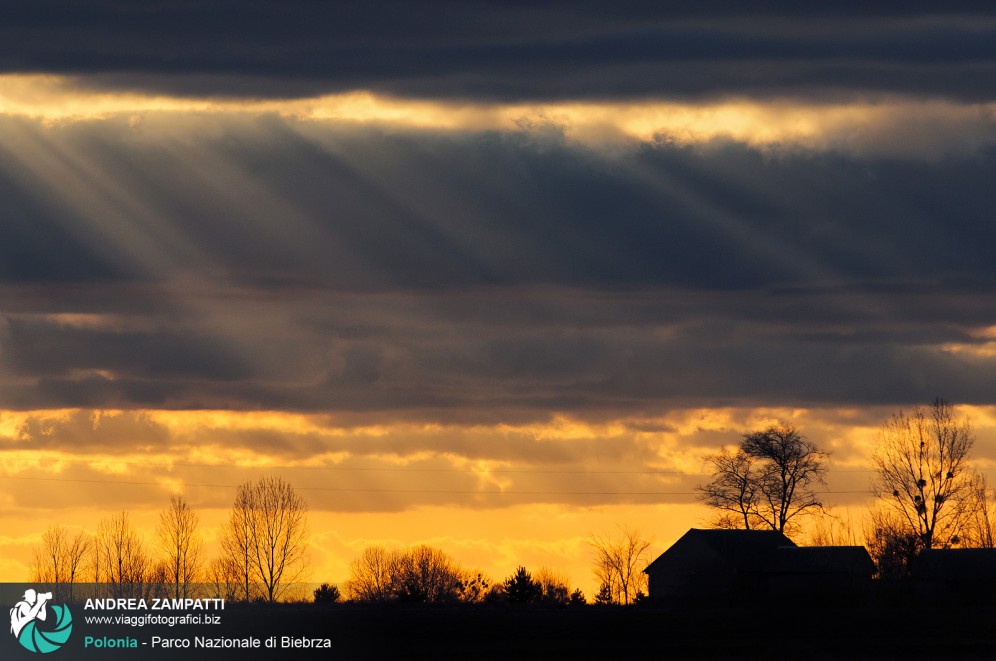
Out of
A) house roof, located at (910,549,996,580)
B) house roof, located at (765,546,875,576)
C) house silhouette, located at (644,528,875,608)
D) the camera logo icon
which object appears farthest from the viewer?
house roof, located at (765,546,875,576)

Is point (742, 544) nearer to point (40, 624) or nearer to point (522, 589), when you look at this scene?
point (522, 589)

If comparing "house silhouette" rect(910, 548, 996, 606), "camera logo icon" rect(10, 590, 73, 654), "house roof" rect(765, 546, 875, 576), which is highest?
"house roof" rect(765, 546, 875, 576)

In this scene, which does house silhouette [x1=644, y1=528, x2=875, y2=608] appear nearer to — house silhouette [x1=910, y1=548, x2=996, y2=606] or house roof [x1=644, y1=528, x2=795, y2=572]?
house roof [x1=644, y1=528, x2=795, y2=572]

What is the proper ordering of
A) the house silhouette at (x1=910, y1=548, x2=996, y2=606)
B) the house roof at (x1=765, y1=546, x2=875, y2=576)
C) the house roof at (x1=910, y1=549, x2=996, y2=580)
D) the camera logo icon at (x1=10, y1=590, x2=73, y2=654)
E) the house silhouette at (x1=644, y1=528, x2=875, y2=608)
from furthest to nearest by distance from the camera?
the house roof at (x1=765, y1=546, x2=875, y2=576) → the house silhouette at (x1=644, y1=528, x2=875, y2=608) → the house roof at (x1=910, y1=549, x2=996, y2=580) → the house silhouette at (x1=910, y1=548, x2=996, y2=606) → the camera logo icon at (x1=10, y1=590, x2=73, y2=654)

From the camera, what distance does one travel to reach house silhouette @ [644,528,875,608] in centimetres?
18375

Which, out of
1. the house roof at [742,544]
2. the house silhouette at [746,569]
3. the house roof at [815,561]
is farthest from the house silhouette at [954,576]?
the house roof at [742,544]

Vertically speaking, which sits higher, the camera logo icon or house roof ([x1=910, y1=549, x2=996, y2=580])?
house roof ([x1=910, y1=549, x2=996, y2=580])

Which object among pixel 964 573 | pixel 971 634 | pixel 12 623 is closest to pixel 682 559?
pixel 964 573

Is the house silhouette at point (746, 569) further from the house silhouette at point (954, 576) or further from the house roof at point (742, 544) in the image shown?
the house silhouette at point (954, 576)

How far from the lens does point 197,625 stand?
113000 mm

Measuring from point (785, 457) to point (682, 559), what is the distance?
16168 millimetres

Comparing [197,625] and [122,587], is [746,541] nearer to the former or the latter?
[122,587]

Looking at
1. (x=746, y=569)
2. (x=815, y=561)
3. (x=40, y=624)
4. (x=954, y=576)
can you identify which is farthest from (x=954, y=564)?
(x=40, y=624)

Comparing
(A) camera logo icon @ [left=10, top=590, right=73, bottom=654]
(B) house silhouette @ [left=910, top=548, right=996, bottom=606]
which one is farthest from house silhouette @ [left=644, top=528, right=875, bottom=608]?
(A) camera logo icon @ [left=10, top=590, right=73, bottom=654]
